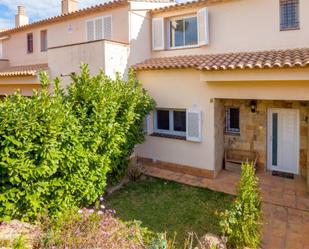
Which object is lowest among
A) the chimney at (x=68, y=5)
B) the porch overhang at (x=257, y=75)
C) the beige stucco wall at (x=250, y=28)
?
the porch overhang at (x=257, y=75)

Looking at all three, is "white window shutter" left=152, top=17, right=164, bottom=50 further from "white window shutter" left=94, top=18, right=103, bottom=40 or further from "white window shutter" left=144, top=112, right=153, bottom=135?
"white window shutter" left=144, top=112, right=153, bottom=135

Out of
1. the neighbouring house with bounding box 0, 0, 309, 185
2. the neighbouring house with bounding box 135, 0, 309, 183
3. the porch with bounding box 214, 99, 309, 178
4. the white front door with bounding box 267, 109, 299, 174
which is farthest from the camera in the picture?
the white front door with bounding box 267, 109, 299, 174

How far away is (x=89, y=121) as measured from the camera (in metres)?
9.22

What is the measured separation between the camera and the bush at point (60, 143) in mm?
7076

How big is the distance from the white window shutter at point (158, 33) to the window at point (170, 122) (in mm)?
4168

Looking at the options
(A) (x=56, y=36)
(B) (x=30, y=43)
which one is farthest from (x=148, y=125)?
(B) (x=30, y=43)

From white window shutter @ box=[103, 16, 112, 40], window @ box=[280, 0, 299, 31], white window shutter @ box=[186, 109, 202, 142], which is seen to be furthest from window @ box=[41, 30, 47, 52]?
window @ box=[280, 0, 299, 31]

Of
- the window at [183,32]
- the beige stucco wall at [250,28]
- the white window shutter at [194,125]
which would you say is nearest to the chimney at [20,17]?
the window at [183,32]

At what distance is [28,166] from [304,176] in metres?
12.4

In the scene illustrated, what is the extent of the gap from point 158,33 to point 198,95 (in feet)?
17.7

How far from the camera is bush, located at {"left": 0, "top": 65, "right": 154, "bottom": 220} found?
7076mm

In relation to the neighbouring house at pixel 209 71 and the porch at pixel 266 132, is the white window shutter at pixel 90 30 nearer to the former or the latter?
the neighbouring house at pixel 209 71

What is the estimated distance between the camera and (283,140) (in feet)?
A: 44.8

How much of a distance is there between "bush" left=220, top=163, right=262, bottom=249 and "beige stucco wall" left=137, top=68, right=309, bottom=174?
5277 millimetres
